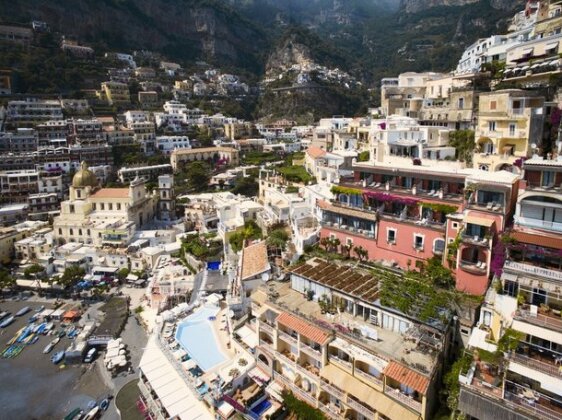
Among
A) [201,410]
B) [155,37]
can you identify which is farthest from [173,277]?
[155,37]

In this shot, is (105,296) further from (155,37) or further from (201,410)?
(155,37)

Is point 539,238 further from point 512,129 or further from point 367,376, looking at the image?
point 512,129

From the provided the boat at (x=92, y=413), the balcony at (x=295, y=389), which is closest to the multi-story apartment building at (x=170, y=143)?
the boat at (x=92, y=413)

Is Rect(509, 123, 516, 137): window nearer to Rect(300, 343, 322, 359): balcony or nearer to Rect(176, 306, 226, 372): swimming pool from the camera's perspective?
Rect(300, 343, 322, 359): balcony

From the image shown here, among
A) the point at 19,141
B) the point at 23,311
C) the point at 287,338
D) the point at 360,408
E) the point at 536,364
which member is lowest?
the point at 23,311

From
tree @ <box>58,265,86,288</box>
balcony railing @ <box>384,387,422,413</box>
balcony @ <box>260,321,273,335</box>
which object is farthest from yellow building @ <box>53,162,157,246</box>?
balcony railing @ <box>384,387,422,413</box>

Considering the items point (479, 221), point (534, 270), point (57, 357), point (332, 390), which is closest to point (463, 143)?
point (479, 221)

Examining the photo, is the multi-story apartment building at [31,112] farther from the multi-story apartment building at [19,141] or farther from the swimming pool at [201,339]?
the swimming pool at [201,339]
